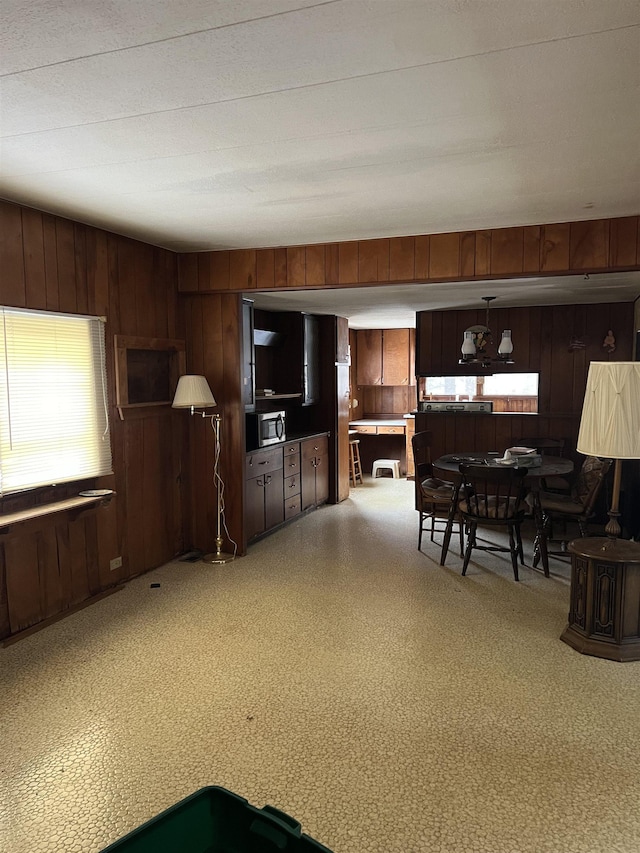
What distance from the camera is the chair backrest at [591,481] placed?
170 inches

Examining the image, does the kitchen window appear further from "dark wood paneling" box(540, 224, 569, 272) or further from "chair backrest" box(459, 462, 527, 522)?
"dark wood paneling" box(540, 224, 569, 272)

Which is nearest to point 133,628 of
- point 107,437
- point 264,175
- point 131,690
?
point 131,690

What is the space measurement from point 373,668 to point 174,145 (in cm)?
264

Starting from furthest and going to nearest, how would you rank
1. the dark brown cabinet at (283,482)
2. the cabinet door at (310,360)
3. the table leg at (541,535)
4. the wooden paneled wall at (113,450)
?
the cabinet door at (310,360) < the dark brown cabinet at (283,482) < the table leg at (541,535) < the wooden paneled wall at (113,450)

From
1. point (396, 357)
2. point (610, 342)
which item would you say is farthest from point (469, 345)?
point (396, 357)

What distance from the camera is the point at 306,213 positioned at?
11.2 feet

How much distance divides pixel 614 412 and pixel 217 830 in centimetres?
257

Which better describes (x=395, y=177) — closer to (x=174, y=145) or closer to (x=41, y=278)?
(x=174, y=145)

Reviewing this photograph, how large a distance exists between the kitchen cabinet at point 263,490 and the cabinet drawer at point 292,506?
10cm

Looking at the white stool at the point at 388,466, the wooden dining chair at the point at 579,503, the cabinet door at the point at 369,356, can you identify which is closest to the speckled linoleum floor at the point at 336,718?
the wooden dining chair at the point at 579,503

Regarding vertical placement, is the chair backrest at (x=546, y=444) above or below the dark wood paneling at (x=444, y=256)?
below

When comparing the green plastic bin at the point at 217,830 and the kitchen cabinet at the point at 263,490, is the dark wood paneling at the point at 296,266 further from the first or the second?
the green plastic bin at the point at 217,830

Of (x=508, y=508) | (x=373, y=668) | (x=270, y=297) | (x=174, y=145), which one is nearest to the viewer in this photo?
(x=174, y=145)

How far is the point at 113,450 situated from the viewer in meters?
4.00
